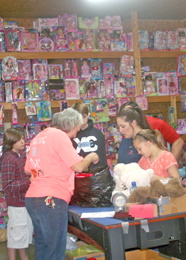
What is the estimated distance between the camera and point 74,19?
189 inches

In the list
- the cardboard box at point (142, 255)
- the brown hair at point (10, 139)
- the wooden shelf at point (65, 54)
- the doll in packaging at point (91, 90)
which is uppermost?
the wooden shelf at point (65, 54)

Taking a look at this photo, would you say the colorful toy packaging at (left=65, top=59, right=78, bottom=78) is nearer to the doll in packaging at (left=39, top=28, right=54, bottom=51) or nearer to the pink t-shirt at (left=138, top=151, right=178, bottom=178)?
the doll in packaging at (left=39, top=28, right=54, bottom=51)

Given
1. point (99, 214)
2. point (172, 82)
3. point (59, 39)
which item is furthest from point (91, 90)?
point (99, 214)

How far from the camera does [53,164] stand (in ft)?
7.12

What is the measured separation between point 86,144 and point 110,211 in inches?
48.4

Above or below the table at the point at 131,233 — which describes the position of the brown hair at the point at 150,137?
above

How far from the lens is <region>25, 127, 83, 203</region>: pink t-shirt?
2152 millimetres

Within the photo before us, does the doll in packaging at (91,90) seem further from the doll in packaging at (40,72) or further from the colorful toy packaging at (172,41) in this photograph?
the colorful toy packaging at (172,41)

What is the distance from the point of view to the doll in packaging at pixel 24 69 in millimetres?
4637

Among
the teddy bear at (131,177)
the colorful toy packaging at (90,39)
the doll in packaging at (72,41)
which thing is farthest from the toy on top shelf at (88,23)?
the teddy bear at (131,177)

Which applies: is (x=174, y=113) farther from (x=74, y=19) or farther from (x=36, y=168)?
(x=36, y=168)

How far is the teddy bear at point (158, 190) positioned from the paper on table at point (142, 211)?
112mm

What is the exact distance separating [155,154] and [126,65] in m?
2.65

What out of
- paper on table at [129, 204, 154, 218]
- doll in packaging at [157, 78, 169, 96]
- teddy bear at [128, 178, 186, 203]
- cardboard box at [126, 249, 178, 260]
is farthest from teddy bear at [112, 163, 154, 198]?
doll in packaging at [157, 78, 169, 96]
